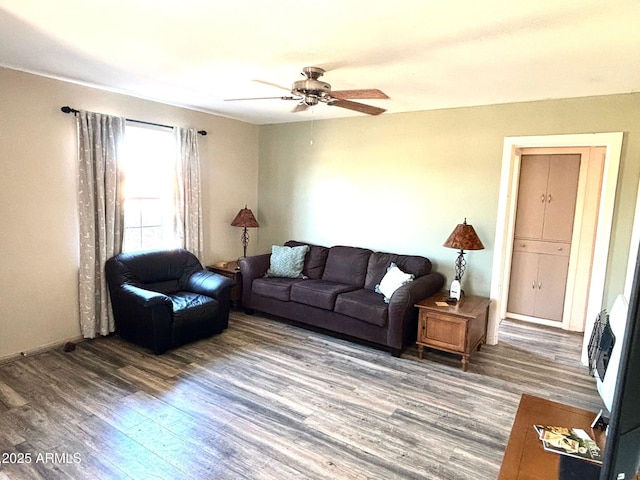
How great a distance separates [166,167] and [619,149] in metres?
4.59

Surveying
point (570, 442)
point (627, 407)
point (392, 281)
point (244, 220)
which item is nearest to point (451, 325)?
point (392, 281)

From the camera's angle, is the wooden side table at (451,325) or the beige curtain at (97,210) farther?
the beige curtain at (97,210)

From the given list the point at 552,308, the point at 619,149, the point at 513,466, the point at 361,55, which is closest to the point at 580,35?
the point at 361,55

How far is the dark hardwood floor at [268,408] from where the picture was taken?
2.27 metres

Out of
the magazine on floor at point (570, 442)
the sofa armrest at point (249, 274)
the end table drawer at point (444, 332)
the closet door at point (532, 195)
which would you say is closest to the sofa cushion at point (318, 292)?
the sofa armrest at point (249, 274)

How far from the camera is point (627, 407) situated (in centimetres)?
86

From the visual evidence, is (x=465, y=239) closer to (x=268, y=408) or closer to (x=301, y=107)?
(x=301, y=107)

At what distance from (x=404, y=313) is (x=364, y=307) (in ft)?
1.34

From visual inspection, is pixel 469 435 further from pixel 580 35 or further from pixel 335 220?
pixel 335 220

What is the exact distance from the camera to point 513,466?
1.43m

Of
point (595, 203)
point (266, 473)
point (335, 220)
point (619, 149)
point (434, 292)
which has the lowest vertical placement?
point (266, 473)

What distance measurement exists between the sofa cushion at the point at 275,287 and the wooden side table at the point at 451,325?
5.00ft

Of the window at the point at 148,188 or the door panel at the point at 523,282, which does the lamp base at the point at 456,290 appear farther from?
the window at the point at 148,188

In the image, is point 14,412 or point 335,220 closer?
point 14,412
